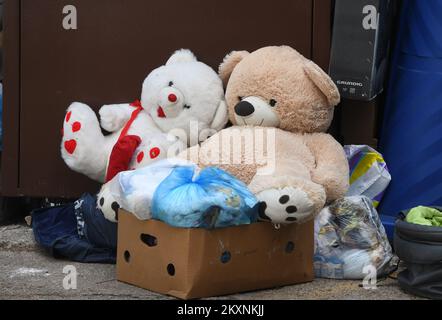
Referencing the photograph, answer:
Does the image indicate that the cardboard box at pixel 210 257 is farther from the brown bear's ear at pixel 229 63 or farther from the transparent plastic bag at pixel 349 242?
the brown bear's ear at pixel 229 63

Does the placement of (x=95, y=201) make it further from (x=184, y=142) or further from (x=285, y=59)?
(x=285, y=59)

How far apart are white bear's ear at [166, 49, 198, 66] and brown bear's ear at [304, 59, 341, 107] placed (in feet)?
2.08

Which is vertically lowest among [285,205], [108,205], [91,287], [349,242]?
[91,287]

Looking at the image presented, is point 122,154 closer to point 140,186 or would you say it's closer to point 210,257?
point 140,186

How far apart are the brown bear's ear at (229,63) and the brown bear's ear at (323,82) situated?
1.25 ft

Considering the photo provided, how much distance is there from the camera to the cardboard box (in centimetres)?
336

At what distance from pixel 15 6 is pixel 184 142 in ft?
3.87

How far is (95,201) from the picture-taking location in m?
4.13

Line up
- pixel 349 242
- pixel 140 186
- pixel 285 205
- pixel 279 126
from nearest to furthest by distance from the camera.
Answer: pixel 285 205, pixel 140 186, pixel 349 242, pixel 279 126

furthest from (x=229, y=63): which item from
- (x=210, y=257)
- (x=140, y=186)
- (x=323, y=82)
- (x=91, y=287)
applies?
(x=91, y=287)

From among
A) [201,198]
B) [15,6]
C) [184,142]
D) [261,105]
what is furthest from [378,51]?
[15,6]

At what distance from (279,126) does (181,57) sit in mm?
638

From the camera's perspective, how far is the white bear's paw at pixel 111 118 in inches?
167

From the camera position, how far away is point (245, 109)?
385 centimetres
